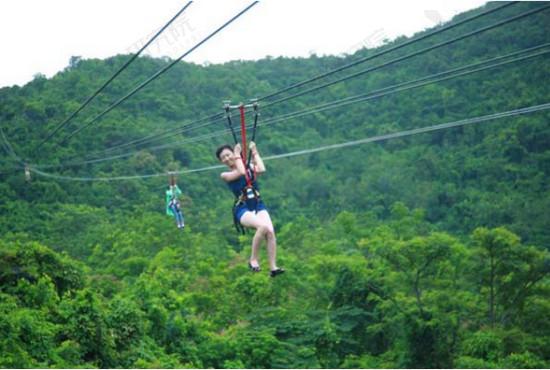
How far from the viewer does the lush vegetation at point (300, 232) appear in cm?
1536

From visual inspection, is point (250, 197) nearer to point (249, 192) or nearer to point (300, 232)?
point (249, 192)

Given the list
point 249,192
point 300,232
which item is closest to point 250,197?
point 249,192

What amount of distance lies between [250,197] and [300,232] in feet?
68.7

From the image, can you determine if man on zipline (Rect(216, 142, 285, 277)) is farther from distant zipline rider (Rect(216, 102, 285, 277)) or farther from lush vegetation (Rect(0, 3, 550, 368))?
lush vegetation (Rect(0, 3, 550, 368))

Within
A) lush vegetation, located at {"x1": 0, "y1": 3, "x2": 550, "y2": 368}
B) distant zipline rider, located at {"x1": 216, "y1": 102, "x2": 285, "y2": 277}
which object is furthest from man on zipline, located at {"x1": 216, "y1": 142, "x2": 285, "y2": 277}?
lush vegetation, located at {"x1": 0, "y1": 3, "x2": 550, "y2": 368}

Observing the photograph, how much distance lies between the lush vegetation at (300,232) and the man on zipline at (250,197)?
20.4 feet

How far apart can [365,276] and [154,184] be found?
1362 cm

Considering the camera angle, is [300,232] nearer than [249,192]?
No

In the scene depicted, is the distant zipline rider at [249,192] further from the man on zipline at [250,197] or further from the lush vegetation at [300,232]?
the lush vegetation at [300,232]

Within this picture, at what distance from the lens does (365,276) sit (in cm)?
1989

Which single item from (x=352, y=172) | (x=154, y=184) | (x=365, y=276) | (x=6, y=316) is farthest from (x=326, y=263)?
(x=352, y=172)

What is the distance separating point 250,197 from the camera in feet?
19.2

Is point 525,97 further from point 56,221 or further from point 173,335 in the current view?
point 173,335

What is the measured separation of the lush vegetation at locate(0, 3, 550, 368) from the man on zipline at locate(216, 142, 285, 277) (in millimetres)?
6213
